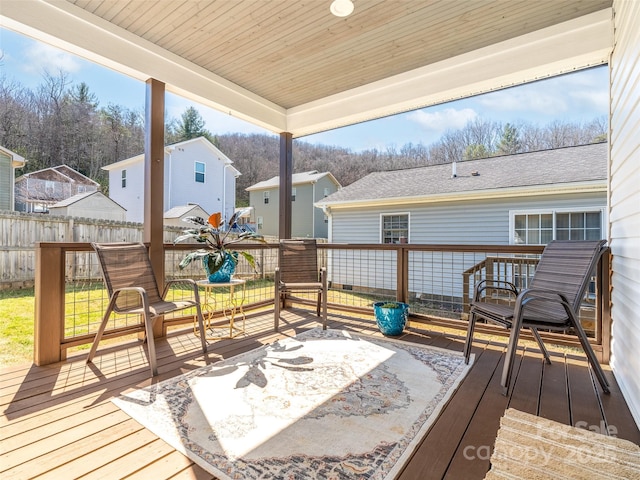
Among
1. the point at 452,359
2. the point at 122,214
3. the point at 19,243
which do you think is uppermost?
the point at 122,214

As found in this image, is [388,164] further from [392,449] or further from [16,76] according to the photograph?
[392,449]

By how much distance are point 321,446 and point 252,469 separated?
A: 35 cm

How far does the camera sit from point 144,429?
1729 mm

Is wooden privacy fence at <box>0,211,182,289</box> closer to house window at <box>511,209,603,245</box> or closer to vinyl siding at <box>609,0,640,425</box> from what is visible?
vinyl siding at <box>609,0,640,425</box>

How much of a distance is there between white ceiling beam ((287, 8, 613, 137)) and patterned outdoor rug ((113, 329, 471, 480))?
9.27 feet

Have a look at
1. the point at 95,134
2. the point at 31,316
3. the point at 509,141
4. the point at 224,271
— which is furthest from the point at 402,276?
the point at 509,141

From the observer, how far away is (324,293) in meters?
3.77

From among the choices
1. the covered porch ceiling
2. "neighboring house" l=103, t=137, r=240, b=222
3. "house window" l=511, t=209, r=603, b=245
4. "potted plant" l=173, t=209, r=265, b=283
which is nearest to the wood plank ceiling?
the covered porch ceiling

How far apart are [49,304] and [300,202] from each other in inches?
442

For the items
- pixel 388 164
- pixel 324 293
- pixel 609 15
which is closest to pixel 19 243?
pixel 324 293

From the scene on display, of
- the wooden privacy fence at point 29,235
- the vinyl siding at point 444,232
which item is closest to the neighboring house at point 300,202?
the vinyl siding at point 444,232

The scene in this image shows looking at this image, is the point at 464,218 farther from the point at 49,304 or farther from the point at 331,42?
the point at 49,304

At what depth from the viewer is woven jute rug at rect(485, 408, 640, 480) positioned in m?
1.40

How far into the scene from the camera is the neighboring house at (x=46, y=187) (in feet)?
14.1
